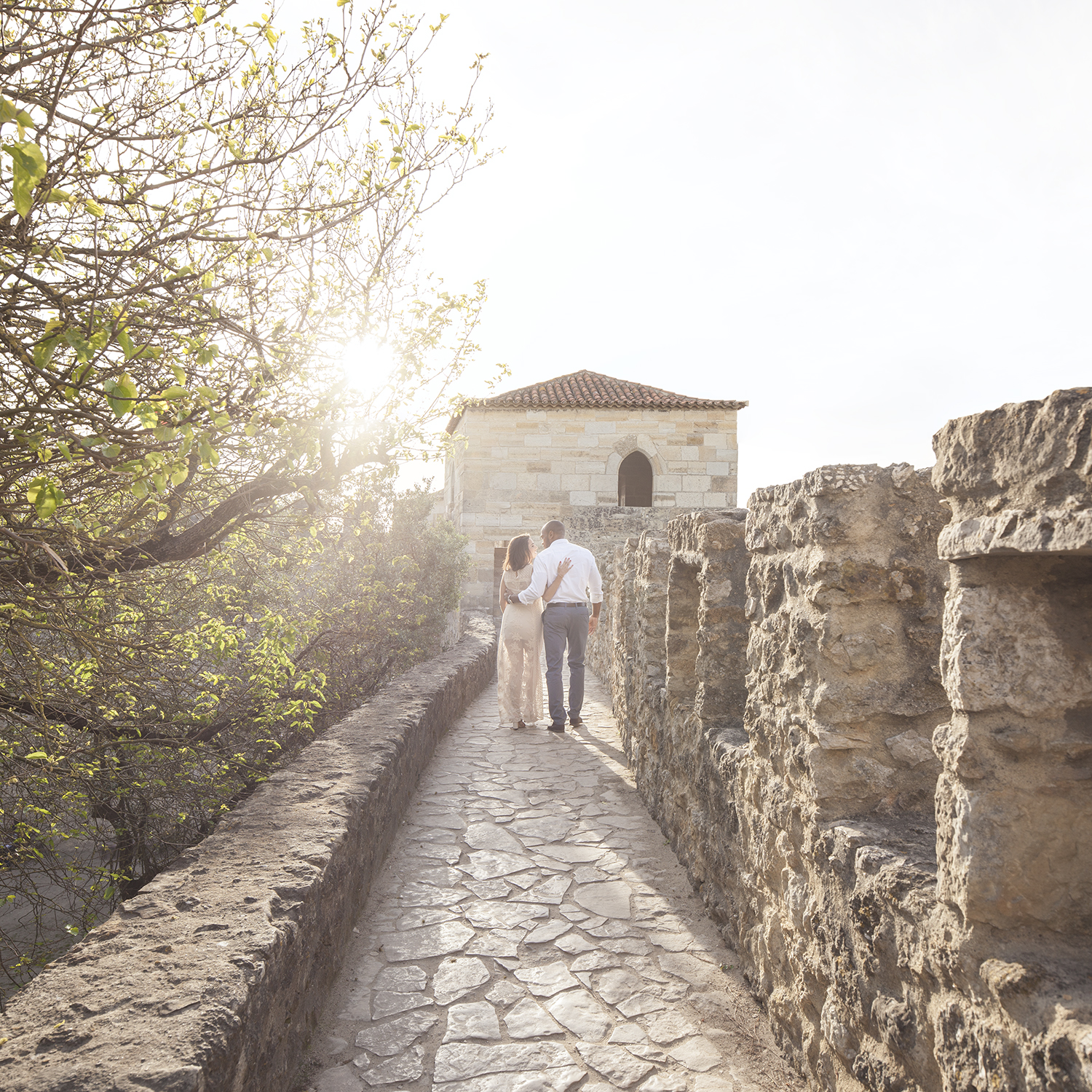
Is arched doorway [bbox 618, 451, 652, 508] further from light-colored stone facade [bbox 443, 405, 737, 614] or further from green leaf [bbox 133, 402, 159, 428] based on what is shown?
green leaf [bbox 133, 402, 159, 428]

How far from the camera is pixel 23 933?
558cm

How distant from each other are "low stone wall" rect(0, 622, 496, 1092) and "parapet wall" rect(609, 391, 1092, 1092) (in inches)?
58.2

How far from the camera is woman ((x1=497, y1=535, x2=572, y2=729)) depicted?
6887mm

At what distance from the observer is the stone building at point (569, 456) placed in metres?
18.8

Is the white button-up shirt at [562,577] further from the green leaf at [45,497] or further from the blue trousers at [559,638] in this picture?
the green leaf at [45,497]

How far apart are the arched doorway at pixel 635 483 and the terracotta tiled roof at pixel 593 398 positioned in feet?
8.68

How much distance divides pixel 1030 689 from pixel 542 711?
671 centimetres

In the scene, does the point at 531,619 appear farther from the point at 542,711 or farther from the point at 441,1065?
the point at 441,1065

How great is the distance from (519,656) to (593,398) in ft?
44.6

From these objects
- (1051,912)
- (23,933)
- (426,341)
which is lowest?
(23,933)

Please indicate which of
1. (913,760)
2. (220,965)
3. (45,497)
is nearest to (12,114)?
(45,497)

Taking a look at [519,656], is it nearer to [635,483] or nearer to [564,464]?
[564,464]

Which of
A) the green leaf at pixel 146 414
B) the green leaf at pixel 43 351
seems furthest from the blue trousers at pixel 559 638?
the green leaf at pixel 43 351

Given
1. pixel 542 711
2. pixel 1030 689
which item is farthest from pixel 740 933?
pixel 542 711
